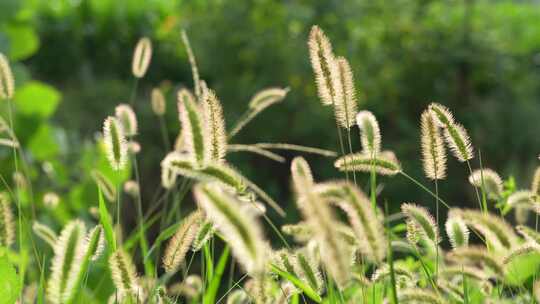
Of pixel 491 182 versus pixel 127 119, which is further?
pixel 127 119

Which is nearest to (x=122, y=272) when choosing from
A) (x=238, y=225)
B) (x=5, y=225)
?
(x=5, y=225)

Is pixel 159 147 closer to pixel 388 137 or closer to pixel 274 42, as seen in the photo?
pixel 274 42

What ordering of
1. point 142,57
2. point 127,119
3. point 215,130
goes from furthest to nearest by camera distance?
1. point 142,57
2. point 127,119
3. point 215,130

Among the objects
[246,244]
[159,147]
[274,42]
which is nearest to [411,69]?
[274,42]

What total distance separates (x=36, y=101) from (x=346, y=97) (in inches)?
150

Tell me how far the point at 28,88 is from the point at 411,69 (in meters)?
5.23

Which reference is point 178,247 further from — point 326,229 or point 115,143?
point 326,229

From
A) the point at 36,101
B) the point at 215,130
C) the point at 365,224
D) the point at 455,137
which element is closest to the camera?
the point at 365,224

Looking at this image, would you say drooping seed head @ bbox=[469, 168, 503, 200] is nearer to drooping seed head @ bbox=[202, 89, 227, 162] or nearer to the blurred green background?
drooping seed head @ bbox=[202, 89, 227, 162]

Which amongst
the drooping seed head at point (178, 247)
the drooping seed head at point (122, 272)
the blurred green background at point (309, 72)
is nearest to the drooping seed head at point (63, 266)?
the drooping seed head at point (122, 272)

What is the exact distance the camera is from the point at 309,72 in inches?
334

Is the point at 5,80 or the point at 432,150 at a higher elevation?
the point at 5,80

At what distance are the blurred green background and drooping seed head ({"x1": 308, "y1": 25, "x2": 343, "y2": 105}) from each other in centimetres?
486

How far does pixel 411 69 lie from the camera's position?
922 centimetres
